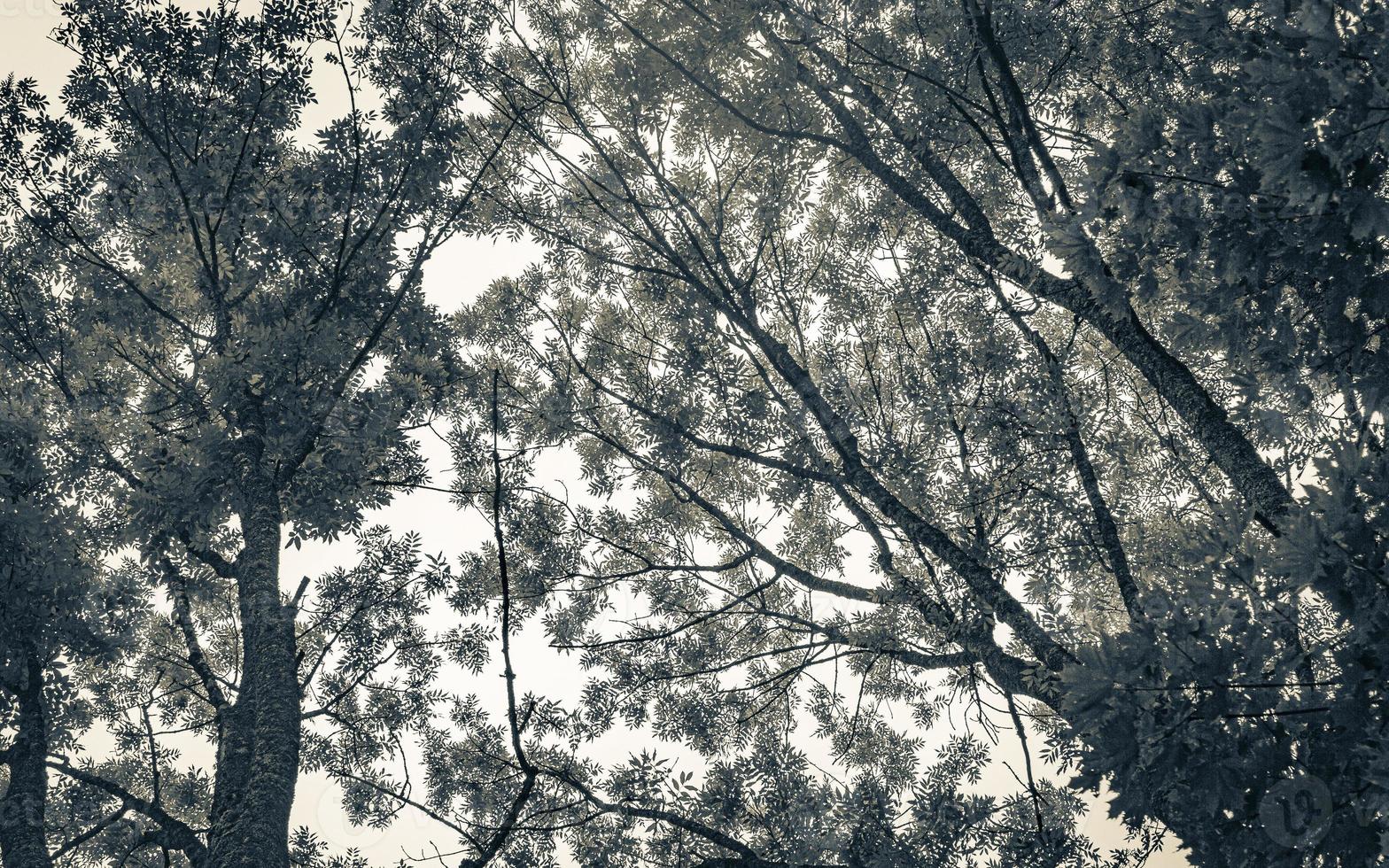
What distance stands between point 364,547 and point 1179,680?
7597 millimetres

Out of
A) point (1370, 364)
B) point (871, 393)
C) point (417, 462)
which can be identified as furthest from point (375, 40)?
point (1370, 364)

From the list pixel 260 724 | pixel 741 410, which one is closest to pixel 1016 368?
pixel 741 410

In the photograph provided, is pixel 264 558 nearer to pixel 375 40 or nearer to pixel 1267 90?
pixel 375 40

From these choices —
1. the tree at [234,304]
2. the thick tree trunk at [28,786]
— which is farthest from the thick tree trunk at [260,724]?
the thick tree trunk at [28,786]

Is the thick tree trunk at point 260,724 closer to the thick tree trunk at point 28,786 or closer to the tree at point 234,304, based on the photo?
the tree at point 234,304

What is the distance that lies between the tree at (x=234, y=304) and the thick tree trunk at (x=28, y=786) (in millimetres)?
304

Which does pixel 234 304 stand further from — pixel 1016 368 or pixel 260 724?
pixel 1016 368

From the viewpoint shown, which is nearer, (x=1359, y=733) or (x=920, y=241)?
(x=1359, y=733)

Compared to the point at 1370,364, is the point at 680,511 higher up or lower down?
higher up

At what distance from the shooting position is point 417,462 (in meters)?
8.09

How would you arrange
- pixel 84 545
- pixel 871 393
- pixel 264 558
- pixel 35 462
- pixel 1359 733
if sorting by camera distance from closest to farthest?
pixel 1359 733, pixel 264 558, pixel 35 462, pixel 84 545, pixel 871 393

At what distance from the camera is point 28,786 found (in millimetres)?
7055

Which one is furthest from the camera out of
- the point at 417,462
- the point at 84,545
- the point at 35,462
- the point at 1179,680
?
the point at 84,545

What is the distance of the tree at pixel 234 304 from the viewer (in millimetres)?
6684
